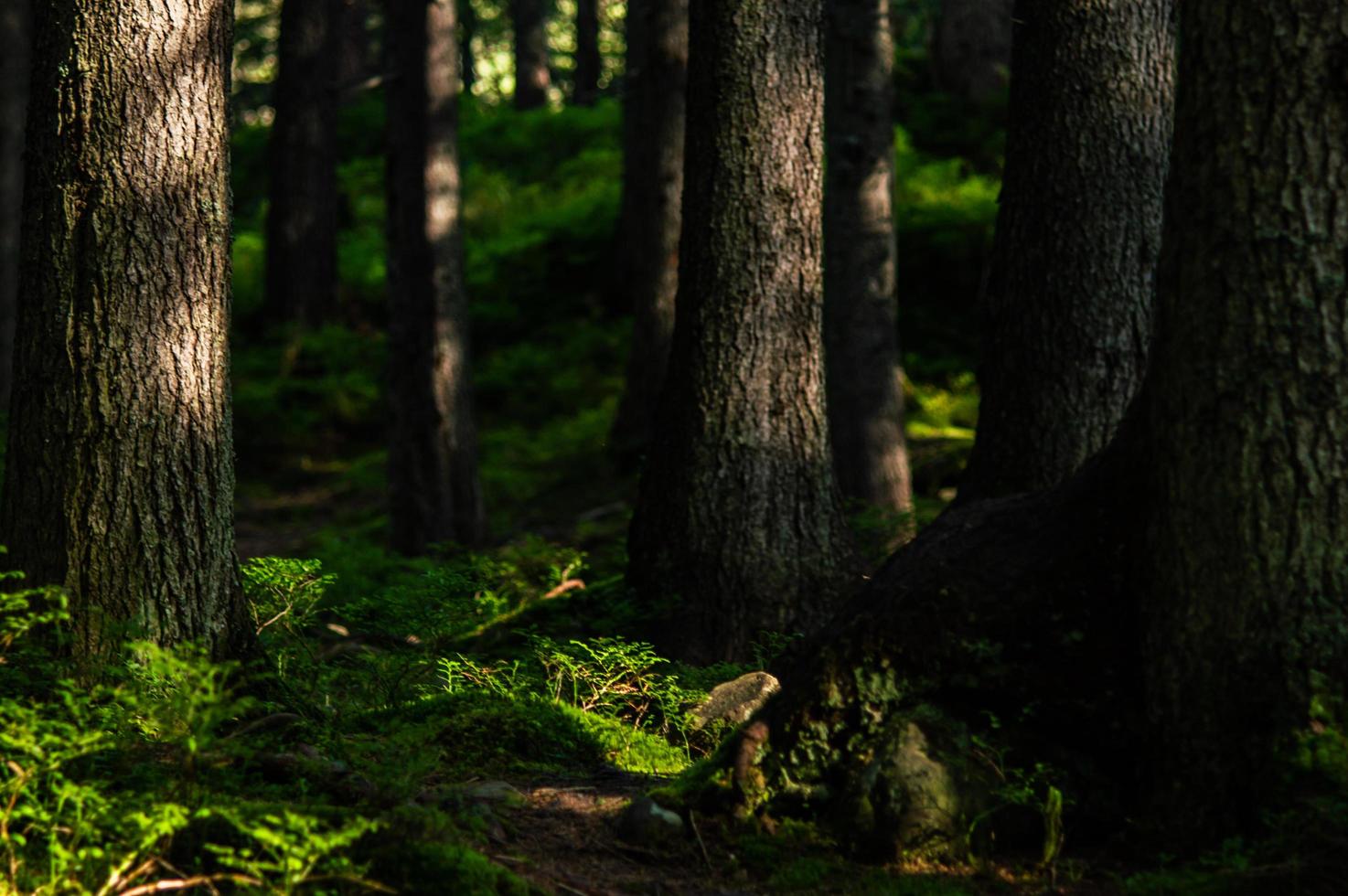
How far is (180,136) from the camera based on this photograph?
4.54 meters

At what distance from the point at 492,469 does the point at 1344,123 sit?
11.5m

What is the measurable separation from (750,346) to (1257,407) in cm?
327

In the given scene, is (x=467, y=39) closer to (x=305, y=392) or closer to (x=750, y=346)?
(x=305, y=392)

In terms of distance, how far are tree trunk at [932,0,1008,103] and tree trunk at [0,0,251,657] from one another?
1471 cm

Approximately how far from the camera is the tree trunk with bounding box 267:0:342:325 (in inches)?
718

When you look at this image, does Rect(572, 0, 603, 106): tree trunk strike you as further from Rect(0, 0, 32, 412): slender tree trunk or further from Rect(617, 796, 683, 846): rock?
Rect(617, 796, 683, 846): rock

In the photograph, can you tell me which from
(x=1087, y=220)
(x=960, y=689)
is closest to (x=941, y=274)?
(x=1087, y=220)

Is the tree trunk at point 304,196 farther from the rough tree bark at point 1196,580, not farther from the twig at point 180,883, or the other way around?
the twig at point 180,883

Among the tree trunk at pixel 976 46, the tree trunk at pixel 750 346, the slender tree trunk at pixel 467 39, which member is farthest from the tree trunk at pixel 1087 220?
the slender tree trunk at pixel 467 39

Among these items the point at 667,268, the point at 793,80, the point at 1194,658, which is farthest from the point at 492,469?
the point at 1194,658

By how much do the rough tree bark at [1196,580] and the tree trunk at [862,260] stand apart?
575 centimetres

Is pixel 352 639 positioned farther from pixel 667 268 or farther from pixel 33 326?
pixel 667 268

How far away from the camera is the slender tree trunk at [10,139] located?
41.0ft

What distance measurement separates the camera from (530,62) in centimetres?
2892
